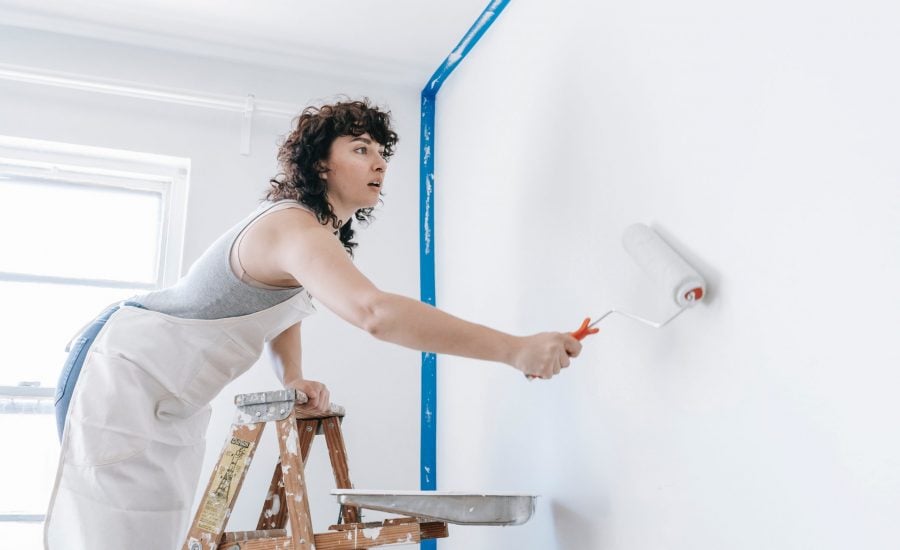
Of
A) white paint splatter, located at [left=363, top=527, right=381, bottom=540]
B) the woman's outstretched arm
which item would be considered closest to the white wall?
white paint splatter, located at [left=363, top=527, right=381, bottom=540]

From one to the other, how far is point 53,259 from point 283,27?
0.89 meters

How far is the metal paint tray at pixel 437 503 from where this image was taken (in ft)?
4.00

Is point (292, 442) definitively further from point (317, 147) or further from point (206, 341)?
point (317, 147)

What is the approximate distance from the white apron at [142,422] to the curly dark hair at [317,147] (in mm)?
198

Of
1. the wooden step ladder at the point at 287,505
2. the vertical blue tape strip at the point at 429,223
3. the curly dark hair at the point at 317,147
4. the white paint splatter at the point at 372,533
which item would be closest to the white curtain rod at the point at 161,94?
the vertical blue tape strip at the point at 429,223

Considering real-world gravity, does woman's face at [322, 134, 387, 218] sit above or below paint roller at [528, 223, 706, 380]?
above

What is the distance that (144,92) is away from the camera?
6.82 ft

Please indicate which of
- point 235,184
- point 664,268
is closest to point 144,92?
point 235,184

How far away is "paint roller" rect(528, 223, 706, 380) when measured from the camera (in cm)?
106

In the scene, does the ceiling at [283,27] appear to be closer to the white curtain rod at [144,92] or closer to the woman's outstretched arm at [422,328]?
the white curtain rod at [144,92]

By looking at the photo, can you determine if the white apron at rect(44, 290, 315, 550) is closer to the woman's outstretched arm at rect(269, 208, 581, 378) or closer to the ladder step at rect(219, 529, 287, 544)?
the ladder step at rect(219, 529, 287, 544)

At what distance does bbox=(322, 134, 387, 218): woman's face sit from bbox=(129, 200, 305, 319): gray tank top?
7.5 inches

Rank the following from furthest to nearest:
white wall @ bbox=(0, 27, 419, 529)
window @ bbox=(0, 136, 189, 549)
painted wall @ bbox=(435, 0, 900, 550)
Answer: white wall @ bbox=(0, 27, 419, 529), window @ bbox=(0, 136, 189, 549), painted wall @ bbox=(435, 0, 900, 550)

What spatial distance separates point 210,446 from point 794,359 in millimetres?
1477
